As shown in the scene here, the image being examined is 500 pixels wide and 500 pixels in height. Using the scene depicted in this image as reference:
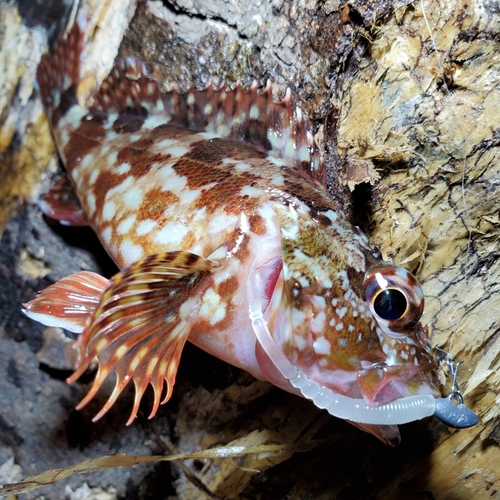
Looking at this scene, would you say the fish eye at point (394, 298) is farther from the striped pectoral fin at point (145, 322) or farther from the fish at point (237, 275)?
the striped pectoral fin at point (145, 322)

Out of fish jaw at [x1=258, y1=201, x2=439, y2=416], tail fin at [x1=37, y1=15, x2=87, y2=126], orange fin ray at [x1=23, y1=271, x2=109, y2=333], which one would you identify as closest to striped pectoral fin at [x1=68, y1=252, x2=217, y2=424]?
orange fin ray at [x1=23, y1=271, x2=109, y2=333]

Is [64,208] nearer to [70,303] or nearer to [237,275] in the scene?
[70,303]

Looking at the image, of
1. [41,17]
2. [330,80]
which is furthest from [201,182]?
[41,17]

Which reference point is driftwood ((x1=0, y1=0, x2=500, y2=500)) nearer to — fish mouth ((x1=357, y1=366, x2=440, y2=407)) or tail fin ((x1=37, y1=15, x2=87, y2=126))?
tail fin ((x1=37, y1=15, x2=87, y2=126))

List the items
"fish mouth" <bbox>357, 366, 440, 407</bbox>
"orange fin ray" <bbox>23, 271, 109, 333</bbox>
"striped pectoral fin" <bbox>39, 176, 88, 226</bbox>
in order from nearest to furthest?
"fish mouth" <bbox>357, 366, 440, 407</bbox>
"orange fin ray" <bbox>23, 271, 109, 333</bbox>
"striped pectoral fin" <bbox>39, 176, 88, 226</bbox>

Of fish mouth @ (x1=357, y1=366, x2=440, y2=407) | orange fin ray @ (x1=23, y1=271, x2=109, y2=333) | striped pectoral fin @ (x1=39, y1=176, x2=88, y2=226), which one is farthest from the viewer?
striped pectoral fin @ (x1=39, y1=176, x2=88, y2=226)

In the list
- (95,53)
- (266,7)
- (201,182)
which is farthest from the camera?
(95,53)

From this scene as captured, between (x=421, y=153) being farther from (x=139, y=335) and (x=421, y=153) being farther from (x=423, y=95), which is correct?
(x=139, y=335)
